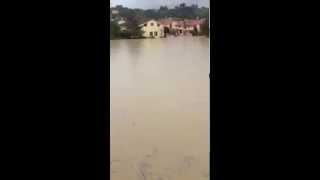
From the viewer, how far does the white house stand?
165 centimetres

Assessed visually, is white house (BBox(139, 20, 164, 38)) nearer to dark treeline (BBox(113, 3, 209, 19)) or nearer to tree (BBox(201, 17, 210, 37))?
dark treeline (BBox(113, 3, 209, 19))

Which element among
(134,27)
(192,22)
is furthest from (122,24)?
Answer: (192,22)

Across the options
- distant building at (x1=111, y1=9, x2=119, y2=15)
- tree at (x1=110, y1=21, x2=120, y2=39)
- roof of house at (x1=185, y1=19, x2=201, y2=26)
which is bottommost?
tree at (x1=110, y1=21, x2=120, y2=39)

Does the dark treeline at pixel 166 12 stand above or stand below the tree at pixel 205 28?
above

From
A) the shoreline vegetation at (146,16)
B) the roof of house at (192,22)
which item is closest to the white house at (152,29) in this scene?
the shoreline vegetation at (146,16)

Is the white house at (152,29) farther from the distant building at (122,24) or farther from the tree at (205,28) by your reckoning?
the tree at (205,28)

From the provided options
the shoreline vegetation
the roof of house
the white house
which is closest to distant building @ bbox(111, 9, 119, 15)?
the shoreline vegetation

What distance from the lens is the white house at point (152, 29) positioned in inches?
64.8
